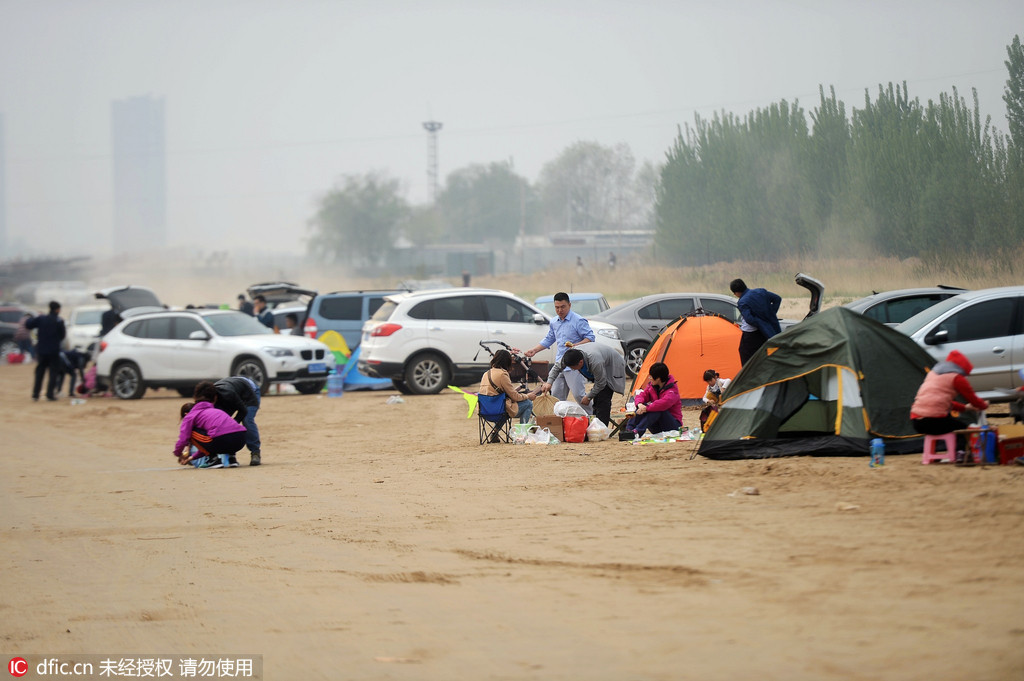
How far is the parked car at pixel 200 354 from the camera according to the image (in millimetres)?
20297

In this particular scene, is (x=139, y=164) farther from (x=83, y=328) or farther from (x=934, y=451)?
(x=934, y=451)

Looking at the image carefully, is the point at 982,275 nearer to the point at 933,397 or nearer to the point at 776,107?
the point at 776,107

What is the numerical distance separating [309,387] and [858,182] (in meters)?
15.5

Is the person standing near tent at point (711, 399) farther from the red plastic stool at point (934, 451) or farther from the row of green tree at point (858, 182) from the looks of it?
the row of green tree at point (858, 182)

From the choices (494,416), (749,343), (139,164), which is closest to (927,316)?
(749,343)

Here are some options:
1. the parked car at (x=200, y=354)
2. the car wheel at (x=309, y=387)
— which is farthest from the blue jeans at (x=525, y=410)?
the car wheel at (x=309, y=387)

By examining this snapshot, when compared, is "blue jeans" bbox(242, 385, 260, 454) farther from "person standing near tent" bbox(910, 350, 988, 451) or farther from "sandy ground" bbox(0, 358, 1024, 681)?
"person standing near tent" bbox(910, 350, 988, 451)

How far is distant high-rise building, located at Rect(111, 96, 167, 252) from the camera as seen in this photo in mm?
115812

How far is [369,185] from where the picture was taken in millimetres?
80500

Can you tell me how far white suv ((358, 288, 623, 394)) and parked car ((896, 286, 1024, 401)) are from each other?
6.73 metres

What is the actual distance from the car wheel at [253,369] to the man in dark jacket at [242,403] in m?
7.72

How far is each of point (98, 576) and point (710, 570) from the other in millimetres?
4126

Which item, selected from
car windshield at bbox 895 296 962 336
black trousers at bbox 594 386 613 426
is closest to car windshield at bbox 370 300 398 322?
black trousers at bbox 594 386 613 426

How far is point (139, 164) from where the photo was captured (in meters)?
133
